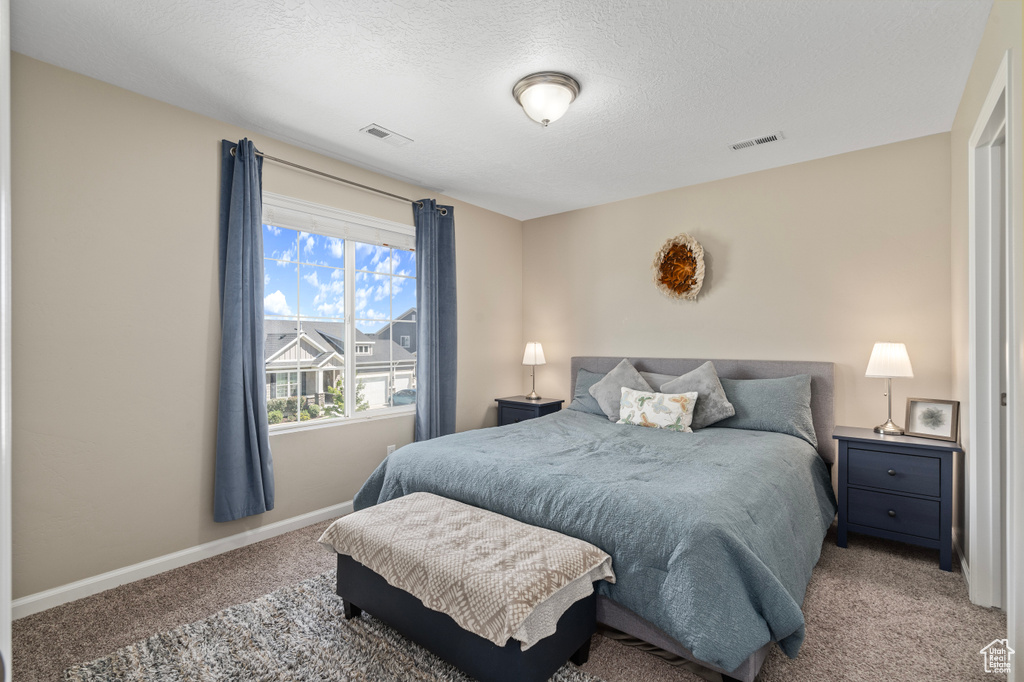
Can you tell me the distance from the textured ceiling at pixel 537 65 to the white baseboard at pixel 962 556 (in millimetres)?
2366

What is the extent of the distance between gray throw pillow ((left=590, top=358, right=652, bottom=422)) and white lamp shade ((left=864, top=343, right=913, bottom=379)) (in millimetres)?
1372

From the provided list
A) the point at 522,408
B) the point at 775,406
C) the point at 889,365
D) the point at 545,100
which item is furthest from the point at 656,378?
the point at 545,100

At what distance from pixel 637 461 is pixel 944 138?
2.75 meters

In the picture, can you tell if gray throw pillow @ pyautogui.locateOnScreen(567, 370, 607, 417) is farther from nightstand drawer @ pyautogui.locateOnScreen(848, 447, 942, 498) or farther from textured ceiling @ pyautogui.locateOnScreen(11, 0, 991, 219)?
textured ceiling @ pyautogui.locateOnScreen(11, 0, 991, 219)

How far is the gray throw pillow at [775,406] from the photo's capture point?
3.22 metres

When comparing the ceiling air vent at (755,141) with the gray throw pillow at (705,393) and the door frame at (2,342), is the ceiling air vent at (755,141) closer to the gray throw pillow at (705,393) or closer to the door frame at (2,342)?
the gray throw pillow at (705,393)

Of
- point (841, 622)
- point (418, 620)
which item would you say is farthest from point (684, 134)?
point (418, 620)

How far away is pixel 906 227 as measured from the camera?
3176mm

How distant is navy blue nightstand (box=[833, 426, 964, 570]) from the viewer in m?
2.68

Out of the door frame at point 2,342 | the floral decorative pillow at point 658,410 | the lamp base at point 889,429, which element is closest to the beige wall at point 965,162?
the lamp base at point 889,429

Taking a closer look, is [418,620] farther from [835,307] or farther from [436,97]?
[835,307]

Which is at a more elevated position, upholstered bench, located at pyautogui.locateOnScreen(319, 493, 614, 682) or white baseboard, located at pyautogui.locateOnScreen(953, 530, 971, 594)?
upholstered bench, located at pyautogui.locateOnScreen(319, 493, 614, 682)

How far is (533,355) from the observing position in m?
4.74

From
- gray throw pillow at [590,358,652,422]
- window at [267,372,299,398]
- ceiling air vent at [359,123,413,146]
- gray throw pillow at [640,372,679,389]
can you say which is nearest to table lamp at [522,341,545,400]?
gray throw pillow at [590,358,652,422]
